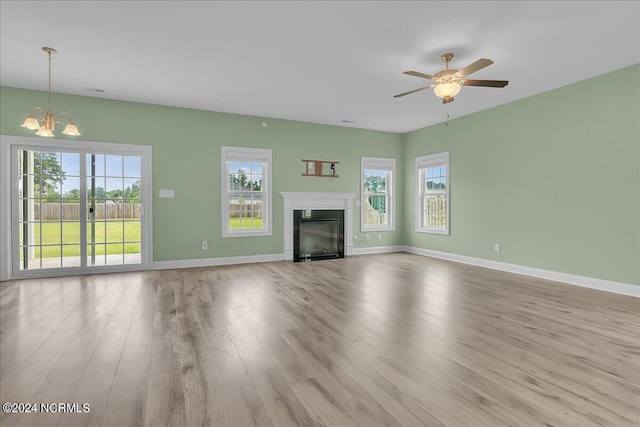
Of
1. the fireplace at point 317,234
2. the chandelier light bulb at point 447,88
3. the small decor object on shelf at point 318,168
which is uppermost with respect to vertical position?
the chandelier light bulb at point 447,88

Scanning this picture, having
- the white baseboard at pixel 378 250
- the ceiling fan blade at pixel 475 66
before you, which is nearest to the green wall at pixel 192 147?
the white baseboard at pixel 378 250

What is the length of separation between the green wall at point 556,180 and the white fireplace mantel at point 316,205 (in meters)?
2.15

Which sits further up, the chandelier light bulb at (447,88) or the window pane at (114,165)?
the chandelier light bulb at (447,88)

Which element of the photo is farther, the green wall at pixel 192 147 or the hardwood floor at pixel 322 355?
the green wall at pixel 192 147

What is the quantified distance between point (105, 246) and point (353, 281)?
422 cm

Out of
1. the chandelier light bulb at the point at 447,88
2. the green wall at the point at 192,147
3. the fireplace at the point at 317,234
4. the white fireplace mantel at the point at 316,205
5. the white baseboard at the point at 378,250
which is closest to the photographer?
the chandelier light bulb at the point at 447,88

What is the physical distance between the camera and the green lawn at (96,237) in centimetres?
504

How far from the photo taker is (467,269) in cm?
561

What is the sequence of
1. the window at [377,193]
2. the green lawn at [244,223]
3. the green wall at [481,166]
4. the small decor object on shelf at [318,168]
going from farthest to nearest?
the window at [377,193], the small decor object on shelf at [318,168], the green lawn at [244,223], the green wall at [481,166]

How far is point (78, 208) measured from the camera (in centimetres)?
522

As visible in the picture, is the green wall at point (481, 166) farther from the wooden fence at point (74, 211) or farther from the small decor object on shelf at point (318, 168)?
the wooden fence at point (74, 211)

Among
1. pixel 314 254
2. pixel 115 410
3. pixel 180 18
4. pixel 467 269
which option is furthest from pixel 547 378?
pixel 314 254

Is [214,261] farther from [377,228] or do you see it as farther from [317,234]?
[377,228]

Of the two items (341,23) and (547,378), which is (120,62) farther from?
(547,378)
